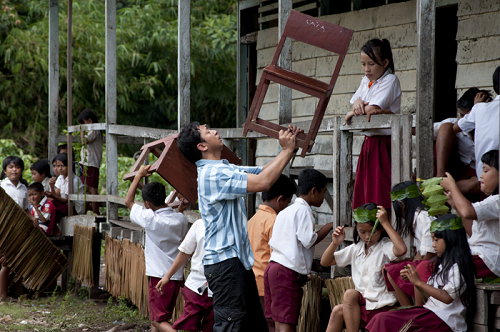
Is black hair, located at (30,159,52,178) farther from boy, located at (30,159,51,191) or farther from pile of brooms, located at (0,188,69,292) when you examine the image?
pile of brooms, located at (0,188,69,292)

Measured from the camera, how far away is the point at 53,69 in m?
9.64

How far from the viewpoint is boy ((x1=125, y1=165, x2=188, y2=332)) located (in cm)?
542

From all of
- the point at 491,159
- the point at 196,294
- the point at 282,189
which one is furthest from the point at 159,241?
the point at 491,159

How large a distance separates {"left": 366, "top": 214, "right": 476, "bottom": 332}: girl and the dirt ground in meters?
3.67

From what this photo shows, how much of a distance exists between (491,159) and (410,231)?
0.71 meters

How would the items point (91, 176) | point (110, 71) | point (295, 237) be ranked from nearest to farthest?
point (295, 237)
point (110, 71)
point (91, 176)

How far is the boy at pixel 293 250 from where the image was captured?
4422mm

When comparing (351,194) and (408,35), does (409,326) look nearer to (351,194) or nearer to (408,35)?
(351,194)

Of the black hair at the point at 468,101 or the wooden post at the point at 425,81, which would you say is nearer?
the wooden post at the point at 425,81

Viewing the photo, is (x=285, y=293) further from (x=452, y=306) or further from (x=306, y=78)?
(x=306, y=78)

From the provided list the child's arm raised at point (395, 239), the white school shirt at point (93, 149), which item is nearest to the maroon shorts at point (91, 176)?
the white school shirt at point (93, 149)

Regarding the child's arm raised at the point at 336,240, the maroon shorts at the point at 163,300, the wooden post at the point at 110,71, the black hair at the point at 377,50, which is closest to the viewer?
the child's arm raised at the point at 336,240

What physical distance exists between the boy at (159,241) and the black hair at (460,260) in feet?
8.73

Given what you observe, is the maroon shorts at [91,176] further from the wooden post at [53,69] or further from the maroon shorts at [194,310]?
the maroon shorts at [194,310]
